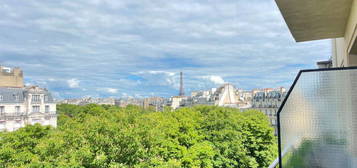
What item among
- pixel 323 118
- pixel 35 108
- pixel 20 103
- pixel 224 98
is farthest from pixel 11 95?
pixel 224 98

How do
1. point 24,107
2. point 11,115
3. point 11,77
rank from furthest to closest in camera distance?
point 11,77
point 24,107
point 11,115

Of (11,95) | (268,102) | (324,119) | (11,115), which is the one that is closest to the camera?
(324,119)

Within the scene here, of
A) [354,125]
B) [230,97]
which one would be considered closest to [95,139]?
[354,125]

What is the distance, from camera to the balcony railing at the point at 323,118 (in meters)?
1.55

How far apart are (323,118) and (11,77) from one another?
39026mm

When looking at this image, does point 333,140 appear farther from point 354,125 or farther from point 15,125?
point 15,125

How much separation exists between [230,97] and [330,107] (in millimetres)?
49394

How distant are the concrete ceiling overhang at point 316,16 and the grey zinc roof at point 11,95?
32638 millimetres

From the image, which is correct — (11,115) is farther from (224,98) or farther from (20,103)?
(224,98)

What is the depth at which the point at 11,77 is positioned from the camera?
107 ft

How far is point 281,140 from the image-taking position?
1828 mm

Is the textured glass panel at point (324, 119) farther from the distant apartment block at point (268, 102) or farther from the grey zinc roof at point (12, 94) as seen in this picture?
the distant apartment block at point (268, 102)

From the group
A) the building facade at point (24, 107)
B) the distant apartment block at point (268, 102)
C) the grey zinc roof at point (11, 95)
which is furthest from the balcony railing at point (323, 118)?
the distant apartment block at point (268, 102)

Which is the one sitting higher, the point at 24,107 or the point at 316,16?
the point at 316,16
